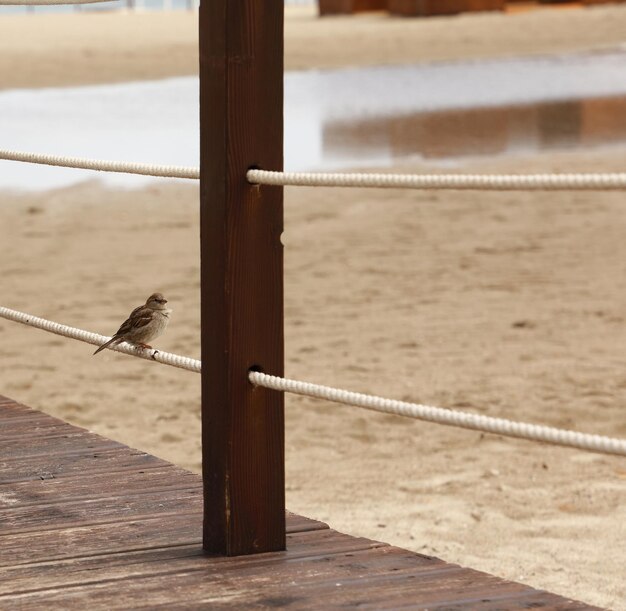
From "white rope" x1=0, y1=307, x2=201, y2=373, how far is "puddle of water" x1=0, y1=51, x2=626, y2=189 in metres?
9.01

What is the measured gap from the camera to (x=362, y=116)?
728 inches

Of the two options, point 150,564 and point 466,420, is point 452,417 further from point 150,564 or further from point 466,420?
point 150,564

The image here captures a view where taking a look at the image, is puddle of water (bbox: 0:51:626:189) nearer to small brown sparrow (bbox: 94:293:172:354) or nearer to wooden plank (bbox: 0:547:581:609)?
small brown sparrow (bbox: 94:293:172:354)

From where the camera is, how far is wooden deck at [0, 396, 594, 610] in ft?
9.23

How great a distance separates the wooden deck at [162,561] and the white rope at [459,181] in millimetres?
722

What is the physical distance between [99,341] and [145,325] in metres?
0.38

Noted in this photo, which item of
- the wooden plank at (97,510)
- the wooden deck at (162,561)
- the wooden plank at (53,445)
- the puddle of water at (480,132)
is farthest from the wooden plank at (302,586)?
the puddle of water at (480,132)

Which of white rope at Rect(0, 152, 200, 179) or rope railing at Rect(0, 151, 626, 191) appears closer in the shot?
rope railing at Rect(0, 151, 626, 191)

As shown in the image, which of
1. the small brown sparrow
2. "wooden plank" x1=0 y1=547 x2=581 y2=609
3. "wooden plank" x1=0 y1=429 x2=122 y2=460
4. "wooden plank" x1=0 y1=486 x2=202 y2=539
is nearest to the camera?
"wooden plank" x1=0 y1=547 x2=581 y2=609

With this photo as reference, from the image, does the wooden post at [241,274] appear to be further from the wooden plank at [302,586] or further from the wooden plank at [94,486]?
the wooden plank at [94,486]

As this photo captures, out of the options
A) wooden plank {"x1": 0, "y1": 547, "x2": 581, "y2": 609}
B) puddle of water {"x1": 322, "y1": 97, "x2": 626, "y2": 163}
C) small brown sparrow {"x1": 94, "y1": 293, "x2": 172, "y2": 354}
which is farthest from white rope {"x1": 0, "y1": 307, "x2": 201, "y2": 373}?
puddle of water {"x1": 322, "y1": 97, "x2": 626, "y2": 163}

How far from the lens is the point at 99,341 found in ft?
12.8

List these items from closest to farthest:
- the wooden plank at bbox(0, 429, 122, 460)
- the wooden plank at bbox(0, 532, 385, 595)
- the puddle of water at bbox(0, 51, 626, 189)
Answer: the wooden plank at bbox(0, 532, 385, 595), the wooden plank at bbox(0, 429, 122, 460), the puddle of water at bbox(0, 51, 626, 189)

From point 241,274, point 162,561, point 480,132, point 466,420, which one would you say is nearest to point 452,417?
point 466,420
